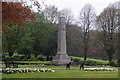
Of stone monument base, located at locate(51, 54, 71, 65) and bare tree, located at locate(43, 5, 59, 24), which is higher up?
bare tree, located at locate(43, 5, 59, 24)

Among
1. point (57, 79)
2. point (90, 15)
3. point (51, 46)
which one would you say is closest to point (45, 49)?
point (51, 46)

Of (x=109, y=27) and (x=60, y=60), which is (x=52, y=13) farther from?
(x=60, y=60)

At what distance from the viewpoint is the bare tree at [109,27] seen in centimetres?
4069

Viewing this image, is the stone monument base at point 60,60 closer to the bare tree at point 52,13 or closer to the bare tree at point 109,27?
the bare tree at point 109,27

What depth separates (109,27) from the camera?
41.8 meters

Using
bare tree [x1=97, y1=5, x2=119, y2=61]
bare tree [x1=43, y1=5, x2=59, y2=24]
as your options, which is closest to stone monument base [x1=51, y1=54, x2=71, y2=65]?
bare tree [x1=97, y1=5, x2=119, y2=61]

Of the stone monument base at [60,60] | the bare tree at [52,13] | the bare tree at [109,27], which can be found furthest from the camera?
the bare tree at [52,13]

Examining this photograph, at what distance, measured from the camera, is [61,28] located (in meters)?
34.7

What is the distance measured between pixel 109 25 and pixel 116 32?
6.41 feet

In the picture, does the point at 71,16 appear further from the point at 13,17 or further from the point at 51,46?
the point at 13,17

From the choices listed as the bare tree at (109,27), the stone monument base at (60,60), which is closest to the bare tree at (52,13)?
the bare tree at (109,27)

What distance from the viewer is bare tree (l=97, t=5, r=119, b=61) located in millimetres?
40688

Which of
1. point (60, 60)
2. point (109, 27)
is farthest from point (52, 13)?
point (60, 60)

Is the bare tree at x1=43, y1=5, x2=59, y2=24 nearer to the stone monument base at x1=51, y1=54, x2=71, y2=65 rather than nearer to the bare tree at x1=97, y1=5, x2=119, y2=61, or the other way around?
the bare tree at x1=97, y1=5, x2=119, y2=61
